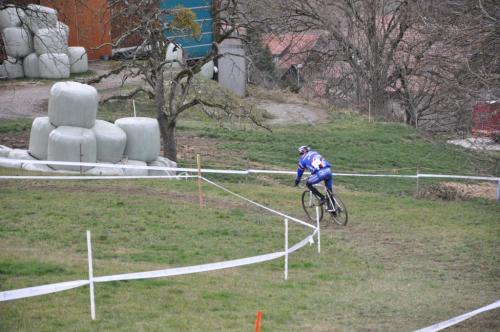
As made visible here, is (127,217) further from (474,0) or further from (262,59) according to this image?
(262,59)

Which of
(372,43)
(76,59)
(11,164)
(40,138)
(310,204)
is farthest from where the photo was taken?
(372,43)

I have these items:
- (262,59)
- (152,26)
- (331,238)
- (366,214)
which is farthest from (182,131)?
(262,59)

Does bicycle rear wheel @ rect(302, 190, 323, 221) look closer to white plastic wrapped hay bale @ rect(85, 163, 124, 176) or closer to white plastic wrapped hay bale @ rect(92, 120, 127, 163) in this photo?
white plastic wrapped hay bale @ rect(85, 163, 124, 176)

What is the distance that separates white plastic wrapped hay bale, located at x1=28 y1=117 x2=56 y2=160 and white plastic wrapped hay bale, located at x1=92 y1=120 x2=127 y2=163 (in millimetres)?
1175

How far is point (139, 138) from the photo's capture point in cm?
2311

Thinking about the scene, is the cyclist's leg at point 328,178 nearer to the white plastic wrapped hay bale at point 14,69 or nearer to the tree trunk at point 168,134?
the tree trunk at point 168,134

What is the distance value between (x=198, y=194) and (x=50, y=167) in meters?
3.98

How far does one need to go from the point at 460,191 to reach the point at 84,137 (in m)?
11.1

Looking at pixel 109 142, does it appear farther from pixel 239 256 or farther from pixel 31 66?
pixel 31 66

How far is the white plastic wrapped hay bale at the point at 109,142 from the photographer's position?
2238 centimetres

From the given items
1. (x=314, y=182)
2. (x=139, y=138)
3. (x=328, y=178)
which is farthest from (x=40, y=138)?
(x=328, y=178)

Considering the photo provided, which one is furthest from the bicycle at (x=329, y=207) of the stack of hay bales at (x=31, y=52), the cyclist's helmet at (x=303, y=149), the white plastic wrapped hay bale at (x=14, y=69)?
the white plastic wrapped hay bale at (x=14, y=69)

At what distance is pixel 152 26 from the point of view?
2383cm

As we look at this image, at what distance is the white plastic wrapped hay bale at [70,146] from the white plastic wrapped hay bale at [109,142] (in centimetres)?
38
